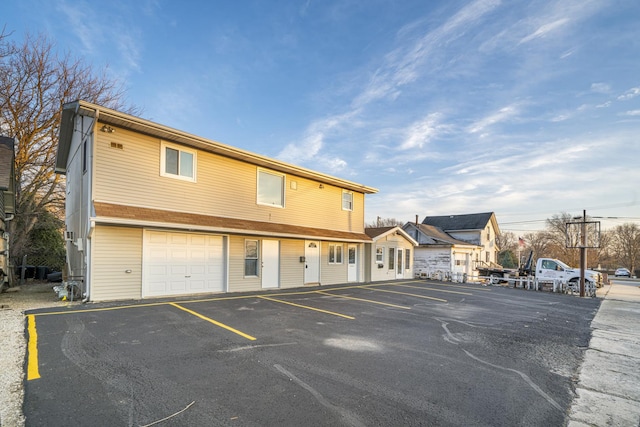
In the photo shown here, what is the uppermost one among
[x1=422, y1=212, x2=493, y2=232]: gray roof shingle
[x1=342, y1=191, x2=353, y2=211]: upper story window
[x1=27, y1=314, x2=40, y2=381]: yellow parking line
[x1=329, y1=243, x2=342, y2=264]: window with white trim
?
[x1=342, y1=191, x2=353, y2=211]: upper story window

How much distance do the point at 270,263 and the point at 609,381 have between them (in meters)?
11.4

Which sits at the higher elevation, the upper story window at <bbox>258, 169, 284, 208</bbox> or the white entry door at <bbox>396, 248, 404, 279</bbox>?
the upper story window at <bbox>258, 169, 284, 208</bbox>

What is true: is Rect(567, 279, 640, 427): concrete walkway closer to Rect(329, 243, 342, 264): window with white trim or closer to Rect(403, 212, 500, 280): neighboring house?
Result: Rect(329, 243, 342, 264): window with white trim

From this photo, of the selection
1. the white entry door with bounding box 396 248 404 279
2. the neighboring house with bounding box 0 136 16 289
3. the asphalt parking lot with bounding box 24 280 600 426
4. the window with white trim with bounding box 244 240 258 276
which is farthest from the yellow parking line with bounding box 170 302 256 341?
the white entry door with bounding box 396 248 404 279

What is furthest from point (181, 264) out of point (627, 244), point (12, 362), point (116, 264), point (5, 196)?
point (627, 244)

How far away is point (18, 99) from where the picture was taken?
1616 centimetres

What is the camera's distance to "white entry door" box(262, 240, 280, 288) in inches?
534

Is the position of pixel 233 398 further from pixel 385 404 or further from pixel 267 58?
pixel 267 58

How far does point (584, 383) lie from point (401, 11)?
1320 centimetres

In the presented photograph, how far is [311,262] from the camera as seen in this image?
1581 cm

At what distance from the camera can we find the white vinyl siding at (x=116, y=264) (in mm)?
9164

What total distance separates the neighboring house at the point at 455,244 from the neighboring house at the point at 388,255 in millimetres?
2497

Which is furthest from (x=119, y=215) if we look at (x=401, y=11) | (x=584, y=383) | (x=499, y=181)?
(x=499, y=181)

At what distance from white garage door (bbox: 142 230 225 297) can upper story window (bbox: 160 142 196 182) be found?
2.16m
